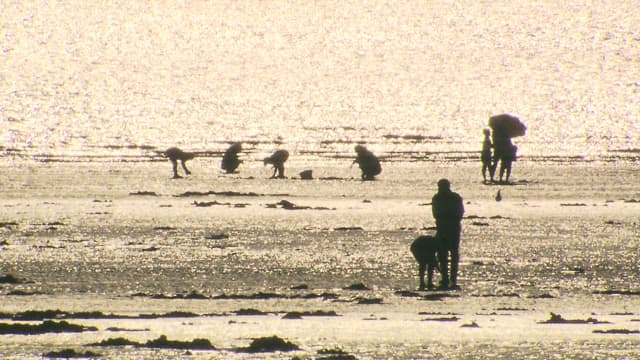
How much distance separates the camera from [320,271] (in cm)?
1830

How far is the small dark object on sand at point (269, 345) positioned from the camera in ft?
39.5

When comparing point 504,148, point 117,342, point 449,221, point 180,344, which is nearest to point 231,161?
point 504,148

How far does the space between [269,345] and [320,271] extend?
20.2ft

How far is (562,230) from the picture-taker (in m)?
23.5

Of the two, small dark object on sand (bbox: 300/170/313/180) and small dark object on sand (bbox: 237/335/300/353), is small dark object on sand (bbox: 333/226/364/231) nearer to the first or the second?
small dark object on sand (bbox: 237/335/300/353)

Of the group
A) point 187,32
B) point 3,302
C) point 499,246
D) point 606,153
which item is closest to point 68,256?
point 3,302

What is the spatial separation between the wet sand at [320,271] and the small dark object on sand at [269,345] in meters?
0.14

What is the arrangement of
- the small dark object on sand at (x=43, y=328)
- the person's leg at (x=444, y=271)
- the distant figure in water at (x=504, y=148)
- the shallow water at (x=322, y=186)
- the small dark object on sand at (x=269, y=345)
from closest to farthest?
1. the small dark object on sand at (x=269, y=345)
2. the small dark object on sand at (x=43, y=328)
3. the shallow water at (x=322, y=186)
4. the person's leg at (x=444, y=271)
5. the distant figure in water at (x=504, y=148)

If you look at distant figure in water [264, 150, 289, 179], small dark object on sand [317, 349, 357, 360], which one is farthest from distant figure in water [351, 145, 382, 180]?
small dark object on sand [317, 349, 357, 360]

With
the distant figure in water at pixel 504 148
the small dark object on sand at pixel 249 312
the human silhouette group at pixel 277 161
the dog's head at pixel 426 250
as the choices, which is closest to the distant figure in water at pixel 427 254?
the dog's head at pixel 426 250

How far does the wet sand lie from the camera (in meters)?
12.7

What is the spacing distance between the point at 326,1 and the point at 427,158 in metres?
90.8

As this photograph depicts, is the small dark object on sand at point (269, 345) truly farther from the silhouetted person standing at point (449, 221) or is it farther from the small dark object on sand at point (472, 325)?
the silhouetted person standing at point (449, 221)

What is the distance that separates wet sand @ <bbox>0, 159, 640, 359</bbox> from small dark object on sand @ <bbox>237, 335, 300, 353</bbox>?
0.14 meters
